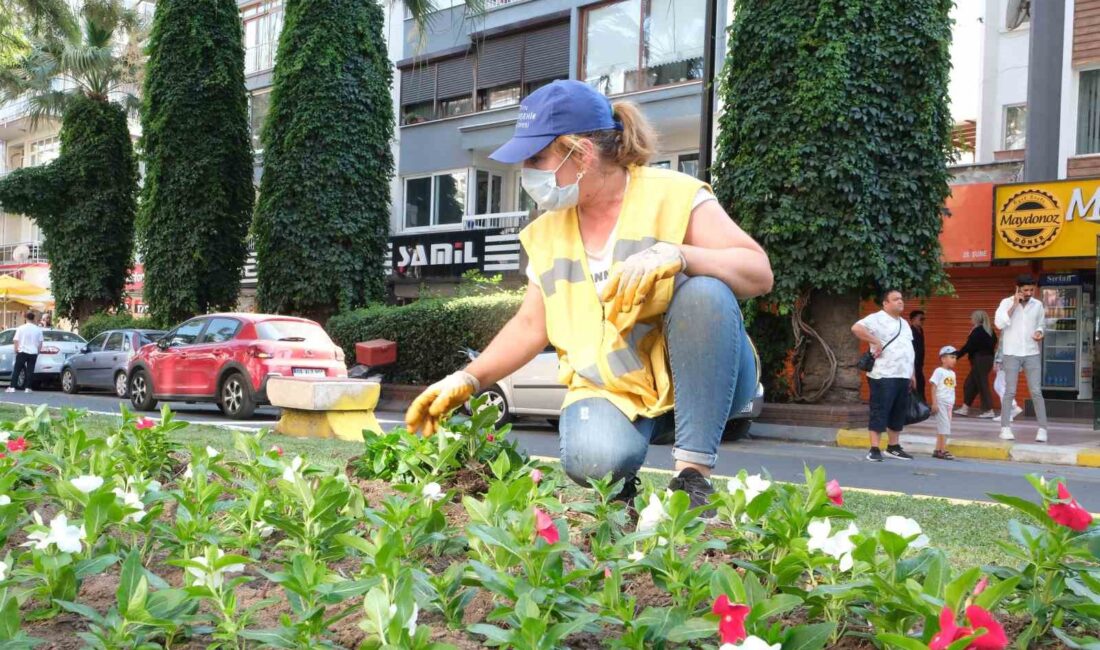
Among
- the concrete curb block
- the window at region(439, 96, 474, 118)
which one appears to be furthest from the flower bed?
the window at region(439, 96, 474, 118)

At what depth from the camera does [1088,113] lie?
17.6 meters

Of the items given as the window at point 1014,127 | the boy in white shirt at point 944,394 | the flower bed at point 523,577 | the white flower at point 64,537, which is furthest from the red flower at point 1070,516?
the window at point 1014,127

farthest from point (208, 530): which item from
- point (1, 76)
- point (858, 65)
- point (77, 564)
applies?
point (1, 76)

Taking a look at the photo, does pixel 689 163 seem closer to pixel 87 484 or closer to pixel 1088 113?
pixel 1088 113

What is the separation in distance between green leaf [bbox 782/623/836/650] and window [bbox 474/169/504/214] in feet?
85.7

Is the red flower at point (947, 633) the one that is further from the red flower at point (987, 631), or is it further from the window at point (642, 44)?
the window at point (642, 44)

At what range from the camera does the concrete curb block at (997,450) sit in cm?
1136

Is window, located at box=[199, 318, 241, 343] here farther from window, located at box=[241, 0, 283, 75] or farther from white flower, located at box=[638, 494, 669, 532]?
window, located at box=[241, 0, 283, 75]

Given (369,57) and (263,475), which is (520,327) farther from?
(369,57)

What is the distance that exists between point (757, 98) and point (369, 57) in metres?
10.5

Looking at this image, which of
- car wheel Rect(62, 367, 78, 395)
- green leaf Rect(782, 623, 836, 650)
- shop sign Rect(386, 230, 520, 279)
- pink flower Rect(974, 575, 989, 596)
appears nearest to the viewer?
green leaf Rect(782, 623, 836, 650)

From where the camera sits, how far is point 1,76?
107 ft

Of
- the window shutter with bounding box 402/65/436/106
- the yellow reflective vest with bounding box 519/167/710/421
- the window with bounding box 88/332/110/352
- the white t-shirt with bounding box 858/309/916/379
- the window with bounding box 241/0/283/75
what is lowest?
the window with bounding box 88/332/110/352

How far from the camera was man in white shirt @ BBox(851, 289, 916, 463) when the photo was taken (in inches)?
412
